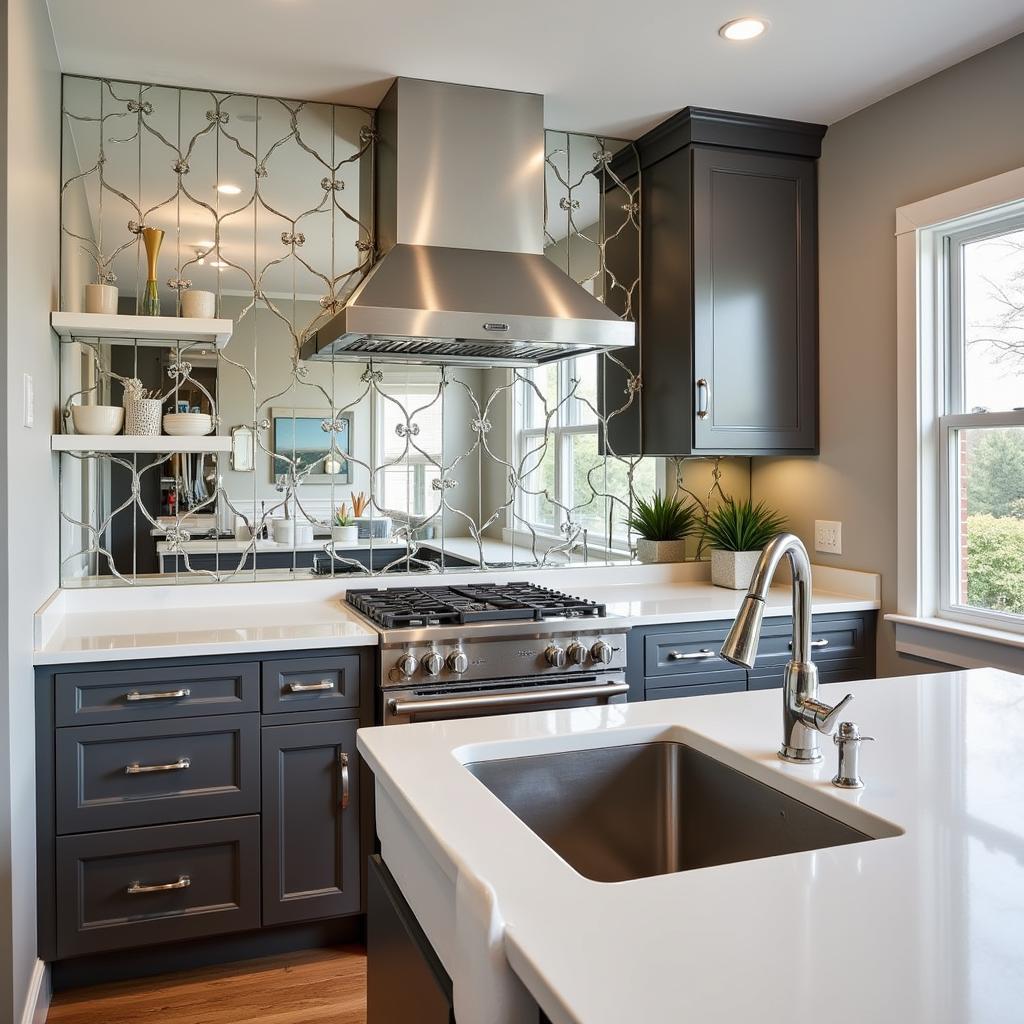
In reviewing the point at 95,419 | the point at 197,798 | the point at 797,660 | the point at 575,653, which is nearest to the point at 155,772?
the point at 197,798

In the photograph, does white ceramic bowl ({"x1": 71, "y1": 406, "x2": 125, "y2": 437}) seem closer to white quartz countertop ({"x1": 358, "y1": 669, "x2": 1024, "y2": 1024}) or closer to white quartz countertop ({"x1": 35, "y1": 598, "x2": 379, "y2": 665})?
white quartz countertop ({"x1": 35, "y1": 598, "x2": 379, "y2": 665})

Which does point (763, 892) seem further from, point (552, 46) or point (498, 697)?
point (552, 46)

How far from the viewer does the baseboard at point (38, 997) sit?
2.13m

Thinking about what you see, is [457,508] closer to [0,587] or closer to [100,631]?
[100,631]

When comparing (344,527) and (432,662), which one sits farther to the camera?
(344,527)

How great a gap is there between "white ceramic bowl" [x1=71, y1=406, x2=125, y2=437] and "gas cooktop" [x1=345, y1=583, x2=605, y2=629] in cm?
90

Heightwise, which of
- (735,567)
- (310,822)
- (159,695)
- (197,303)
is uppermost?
(197,303)

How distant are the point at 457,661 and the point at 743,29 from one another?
1.93 meters

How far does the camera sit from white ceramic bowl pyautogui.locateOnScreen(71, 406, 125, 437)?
107 inches

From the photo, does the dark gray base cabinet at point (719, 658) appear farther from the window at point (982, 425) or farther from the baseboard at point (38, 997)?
the baseboard at point (38, 997)

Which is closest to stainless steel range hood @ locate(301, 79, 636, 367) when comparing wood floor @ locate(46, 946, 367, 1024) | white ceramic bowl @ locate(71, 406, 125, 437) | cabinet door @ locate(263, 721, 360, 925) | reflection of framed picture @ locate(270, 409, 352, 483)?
reflection of framed picture @ locate(270, 409, 352, 483)

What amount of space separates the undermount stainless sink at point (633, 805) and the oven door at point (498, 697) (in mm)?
1059

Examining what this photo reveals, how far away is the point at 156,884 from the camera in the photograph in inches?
95.3

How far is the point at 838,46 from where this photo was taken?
2711 mm
